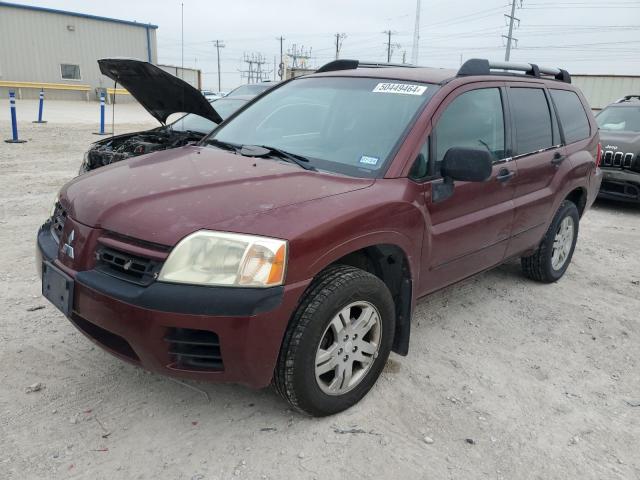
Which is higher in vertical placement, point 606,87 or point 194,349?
point 606,87

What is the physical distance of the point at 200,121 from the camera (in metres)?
7.04

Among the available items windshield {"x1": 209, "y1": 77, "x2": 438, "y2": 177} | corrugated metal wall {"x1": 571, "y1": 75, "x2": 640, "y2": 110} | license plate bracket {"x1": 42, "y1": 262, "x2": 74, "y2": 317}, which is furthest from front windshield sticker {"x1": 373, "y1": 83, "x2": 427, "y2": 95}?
corrugated metal wall {"x1": 571, "y1": 75, "x2": 640, "y2": 110}

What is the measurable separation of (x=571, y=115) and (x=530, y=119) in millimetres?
904

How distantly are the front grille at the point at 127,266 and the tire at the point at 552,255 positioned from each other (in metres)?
3.46

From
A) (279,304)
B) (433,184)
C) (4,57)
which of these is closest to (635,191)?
(433,184)

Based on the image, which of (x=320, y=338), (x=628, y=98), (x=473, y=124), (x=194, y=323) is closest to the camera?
(x=194, y=323)

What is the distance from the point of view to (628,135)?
8.02 metres

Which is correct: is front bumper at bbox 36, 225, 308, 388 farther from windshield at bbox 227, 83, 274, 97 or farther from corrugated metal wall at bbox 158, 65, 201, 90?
corrugated metal wall at bbox 158, 65, 201, 90

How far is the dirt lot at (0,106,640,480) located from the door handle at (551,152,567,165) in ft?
3.92

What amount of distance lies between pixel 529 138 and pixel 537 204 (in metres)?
0.51

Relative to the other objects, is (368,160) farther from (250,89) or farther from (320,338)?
(250,89)

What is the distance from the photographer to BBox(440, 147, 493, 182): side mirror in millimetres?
2836

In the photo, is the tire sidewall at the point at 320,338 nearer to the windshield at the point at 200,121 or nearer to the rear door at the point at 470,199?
the rear door at the point at 470,199

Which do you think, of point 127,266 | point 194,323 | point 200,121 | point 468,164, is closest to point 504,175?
point 468,164
